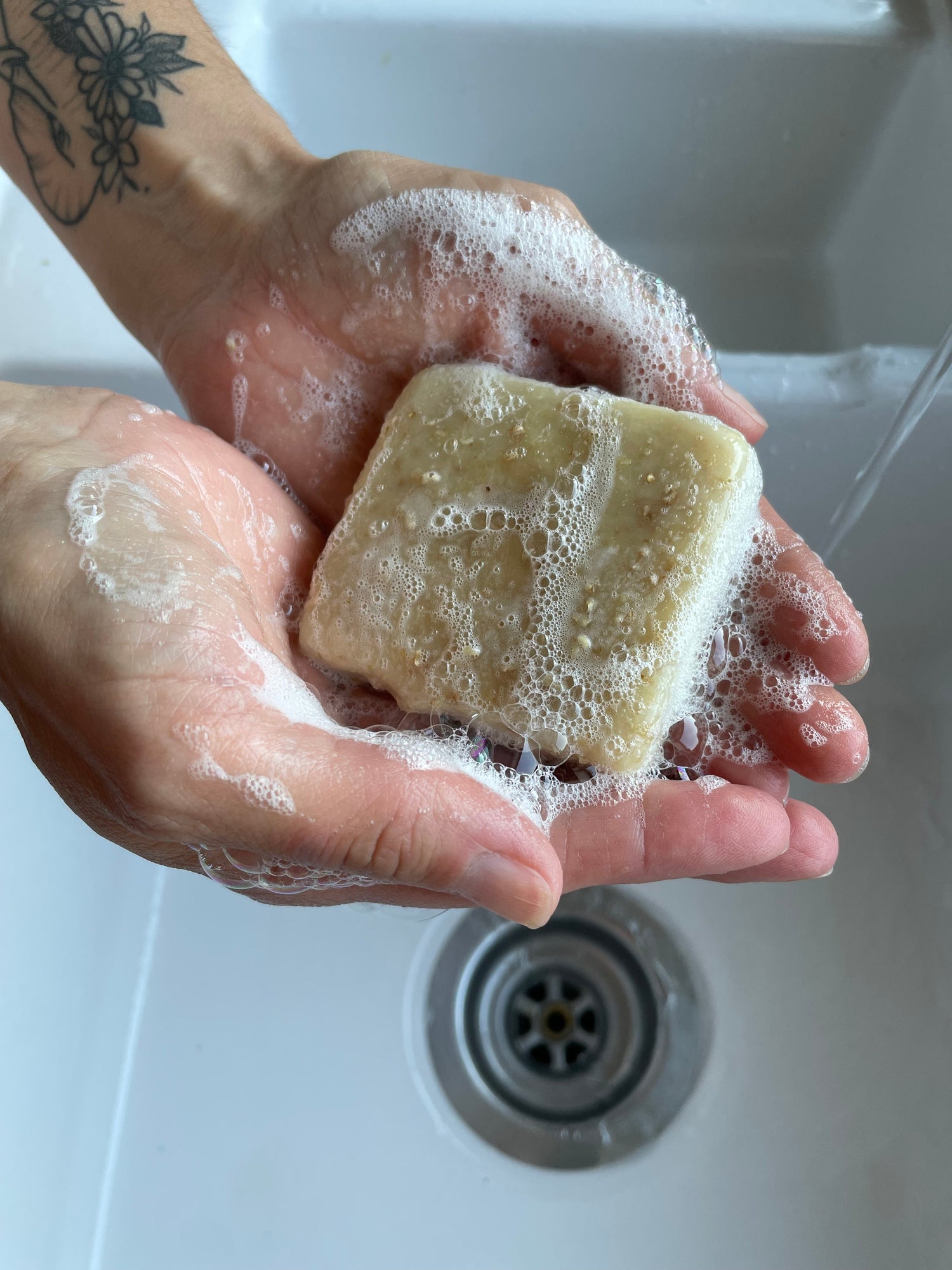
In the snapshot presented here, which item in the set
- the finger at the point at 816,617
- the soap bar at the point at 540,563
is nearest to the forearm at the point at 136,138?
the soap bar at the point at 540,563

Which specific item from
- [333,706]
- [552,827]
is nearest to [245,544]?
[333,706]

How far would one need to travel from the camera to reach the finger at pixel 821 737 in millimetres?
632

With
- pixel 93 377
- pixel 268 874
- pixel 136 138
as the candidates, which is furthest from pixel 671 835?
pixel 136 138

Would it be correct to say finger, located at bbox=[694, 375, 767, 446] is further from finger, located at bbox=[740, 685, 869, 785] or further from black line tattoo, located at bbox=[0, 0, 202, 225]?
black line tattoo, located at bbox=[0, 0, 202, 225]

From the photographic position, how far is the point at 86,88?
0.75 m

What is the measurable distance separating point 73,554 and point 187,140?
1.46ft

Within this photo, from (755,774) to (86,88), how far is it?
75 cm

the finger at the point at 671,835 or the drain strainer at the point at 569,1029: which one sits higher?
the finger at the point at 671,835

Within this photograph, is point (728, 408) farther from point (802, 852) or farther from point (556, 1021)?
point (556, 1021)

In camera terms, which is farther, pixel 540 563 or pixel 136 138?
pixel 136 138

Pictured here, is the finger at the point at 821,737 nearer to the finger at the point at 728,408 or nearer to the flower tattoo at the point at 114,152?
the finger at the point at 728,408

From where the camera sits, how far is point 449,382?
66 cm

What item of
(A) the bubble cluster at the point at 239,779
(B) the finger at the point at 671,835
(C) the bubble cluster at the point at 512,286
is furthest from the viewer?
(C) the bubble cluster at the point at 512,286

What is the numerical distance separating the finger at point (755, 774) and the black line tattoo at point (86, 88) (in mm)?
644
